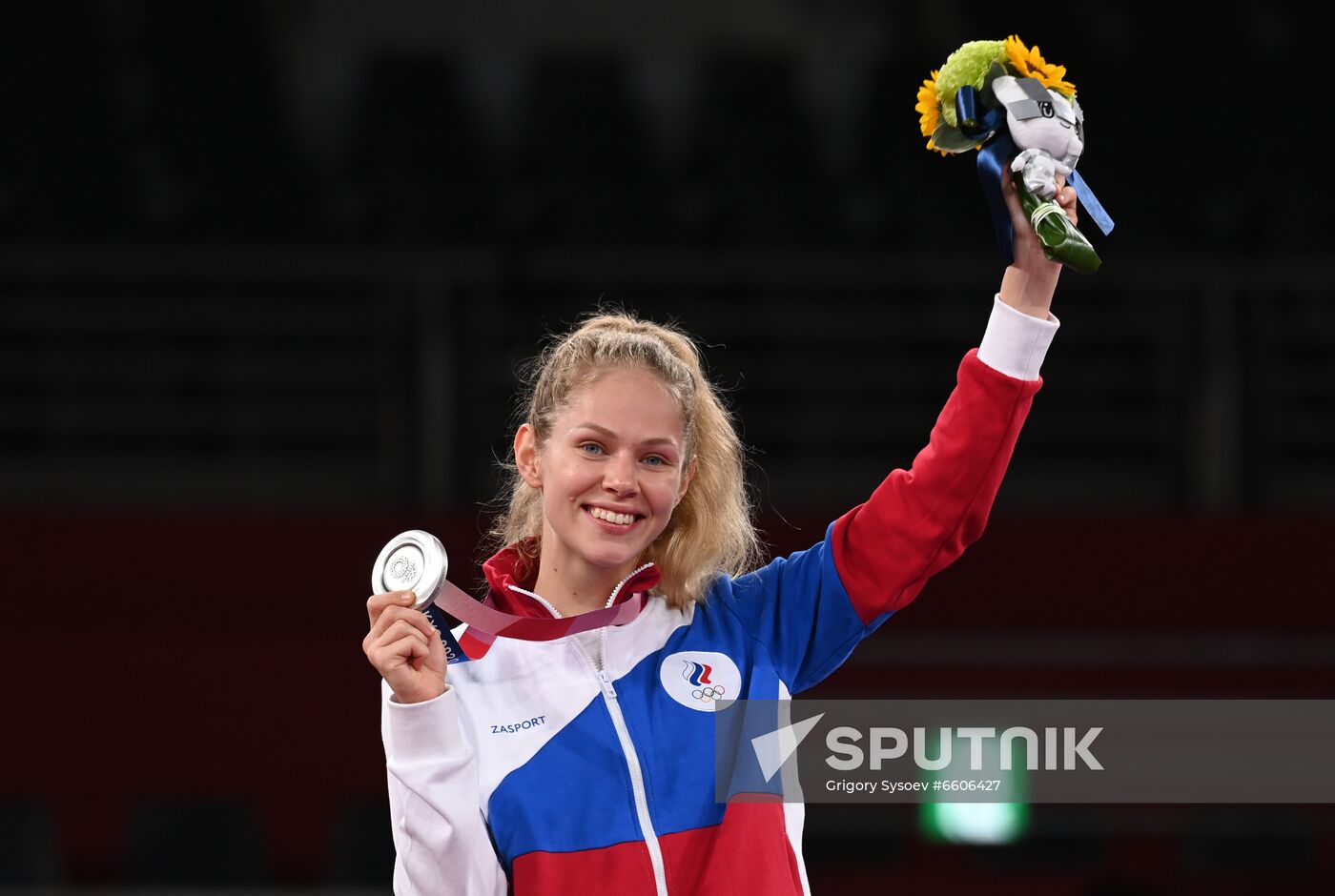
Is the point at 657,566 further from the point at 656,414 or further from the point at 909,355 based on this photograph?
the point at 909,355

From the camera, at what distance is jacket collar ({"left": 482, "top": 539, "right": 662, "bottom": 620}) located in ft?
5.86

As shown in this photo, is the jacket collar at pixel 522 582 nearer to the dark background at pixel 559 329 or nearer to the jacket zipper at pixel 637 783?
the jacket zipper at pixel 637 783

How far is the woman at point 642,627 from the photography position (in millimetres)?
1621

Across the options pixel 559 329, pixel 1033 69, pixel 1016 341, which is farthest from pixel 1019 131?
pixel 559 329

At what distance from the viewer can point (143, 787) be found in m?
4.00

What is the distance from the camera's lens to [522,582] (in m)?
1.89

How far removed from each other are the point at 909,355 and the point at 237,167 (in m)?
2.48

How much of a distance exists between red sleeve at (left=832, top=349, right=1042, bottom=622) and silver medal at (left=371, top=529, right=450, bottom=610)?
0.43 m

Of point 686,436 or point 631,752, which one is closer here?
point 631,752

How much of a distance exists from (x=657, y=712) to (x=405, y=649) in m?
0.29

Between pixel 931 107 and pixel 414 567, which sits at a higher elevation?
pixel 931 107

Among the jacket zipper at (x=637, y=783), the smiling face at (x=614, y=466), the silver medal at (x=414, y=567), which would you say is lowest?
the jacket zipper at (x=637, y=783)

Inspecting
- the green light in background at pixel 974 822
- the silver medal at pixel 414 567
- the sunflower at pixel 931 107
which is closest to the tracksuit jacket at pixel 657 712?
the silver medal at pixel 414 567

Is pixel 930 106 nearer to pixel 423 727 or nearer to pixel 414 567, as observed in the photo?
pixel 414 567
